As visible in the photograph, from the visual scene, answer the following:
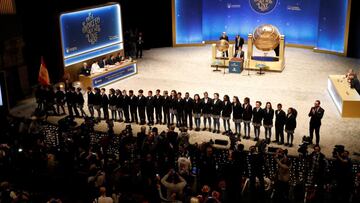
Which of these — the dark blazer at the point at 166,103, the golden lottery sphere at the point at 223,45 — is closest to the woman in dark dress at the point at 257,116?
the dark blazer at the point at 166,103

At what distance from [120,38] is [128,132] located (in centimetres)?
1252

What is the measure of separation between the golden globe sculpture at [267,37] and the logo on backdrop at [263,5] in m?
6.47

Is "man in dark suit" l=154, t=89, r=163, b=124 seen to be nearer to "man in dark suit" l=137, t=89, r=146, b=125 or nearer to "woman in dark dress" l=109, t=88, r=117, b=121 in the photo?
"man in dark suit" l=137, t=89, r=146, b=125

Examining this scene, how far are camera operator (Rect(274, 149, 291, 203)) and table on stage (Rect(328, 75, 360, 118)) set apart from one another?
6870 millimetres

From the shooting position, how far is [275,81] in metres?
23.5

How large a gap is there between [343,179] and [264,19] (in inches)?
753

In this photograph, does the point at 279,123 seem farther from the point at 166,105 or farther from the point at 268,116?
the point at 166,105

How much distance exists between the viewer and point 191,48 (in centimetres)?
3080

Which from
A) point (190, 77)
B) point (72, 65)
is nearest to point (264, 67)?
point (190, 77)

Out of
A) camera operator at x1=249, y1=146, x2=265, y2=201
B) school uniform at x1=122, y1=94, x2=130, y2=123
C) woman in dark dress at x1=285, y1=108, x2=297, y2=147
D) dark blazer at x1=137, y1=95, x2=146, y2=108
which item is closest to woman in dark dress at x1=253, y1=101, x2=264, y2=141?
woman in dark dress at x1=285, y1=108, x2=297, y2=147

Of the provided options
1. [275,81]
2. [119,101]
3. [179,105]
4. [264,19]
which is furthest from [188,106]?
[264,19]

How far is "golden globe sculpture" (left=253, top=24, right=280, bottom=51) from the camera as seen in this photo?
938 inches

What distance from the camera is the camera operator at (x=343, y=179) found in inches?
485

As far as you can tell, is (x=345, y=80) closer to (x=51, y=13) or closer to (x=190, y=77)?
(x=190, y=77)
